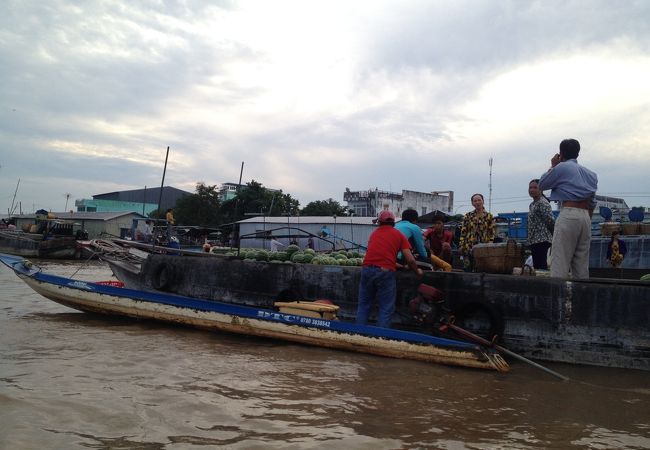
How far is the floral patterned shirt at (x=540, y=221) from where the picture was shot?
20.7 ft

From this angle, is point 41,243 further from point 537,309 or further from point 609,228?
point 537,309

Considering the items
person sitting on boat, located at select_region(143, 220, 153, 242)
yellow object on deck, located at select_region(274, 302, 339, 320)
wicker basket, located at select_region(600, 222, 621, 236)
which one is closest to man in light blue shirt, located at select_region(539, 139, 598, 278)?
yellow object on deck, located at select_region(274, 302, 339, 320)

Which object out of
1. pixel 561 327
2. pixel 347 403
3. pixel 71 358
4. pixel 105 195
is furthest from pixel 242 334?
pixel 105 195

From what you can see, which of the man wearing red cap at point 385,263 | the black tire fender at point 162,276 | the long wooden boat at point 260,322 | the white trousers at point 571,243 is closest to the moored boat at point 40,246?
the black tire fender at point 162,276

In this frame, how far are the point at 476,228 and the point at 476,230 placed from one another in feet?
0.10

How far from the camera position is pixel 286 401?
3857 millimetres

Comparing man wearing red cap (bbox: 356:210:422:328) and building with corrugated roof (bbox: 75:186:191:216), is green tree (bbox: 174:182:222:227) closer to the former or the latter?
building with corrugated roof (bbox: 75:186:191:216)

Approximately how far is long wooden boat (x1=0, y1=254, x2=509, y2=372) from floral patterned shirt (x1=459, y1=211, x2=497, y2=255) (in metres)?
2.42

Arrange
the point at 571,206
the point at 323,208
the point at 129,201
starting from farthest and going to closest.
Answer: the point at 129,201, the point at 323,208, the point at 571,206

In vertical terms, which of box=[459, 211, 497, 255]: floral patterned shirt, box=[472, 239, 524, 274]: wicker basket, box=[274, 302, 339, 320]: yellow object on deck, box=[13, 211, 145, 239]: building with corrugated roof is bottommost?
box=[274, 302, 339, 320]: yellow object on deck

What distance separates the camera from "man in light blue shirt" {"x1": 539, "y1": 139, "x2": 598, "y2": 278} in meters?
5.30

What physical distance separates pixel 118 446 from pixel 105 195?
70357 mm

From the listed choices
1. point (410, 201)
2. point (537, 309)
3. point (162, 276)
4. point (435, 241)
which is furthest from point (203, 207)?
point (537, 309)

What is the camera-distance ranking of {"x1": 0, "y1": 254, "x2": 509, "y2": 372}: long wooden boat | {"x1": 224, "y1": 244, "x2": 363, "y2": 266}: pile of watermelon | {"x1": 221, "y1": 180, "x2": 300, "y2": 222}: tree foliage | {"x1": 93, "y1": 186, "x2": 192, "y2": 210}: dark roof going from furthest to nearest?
{"x1": 93, "y1": 186, "x2": 192, "y2": 210}: dark roof < {"x1": 221, "y1": 180, "x2": 300, "y2": 222}: tree foliage < {"x1": 224, "y1": 244, "x2": 363, "y2": 266}: pile of watermelon < {"x1": 0, "y1": 254, "x2": 509, "y2": 372}: long wooden boat
